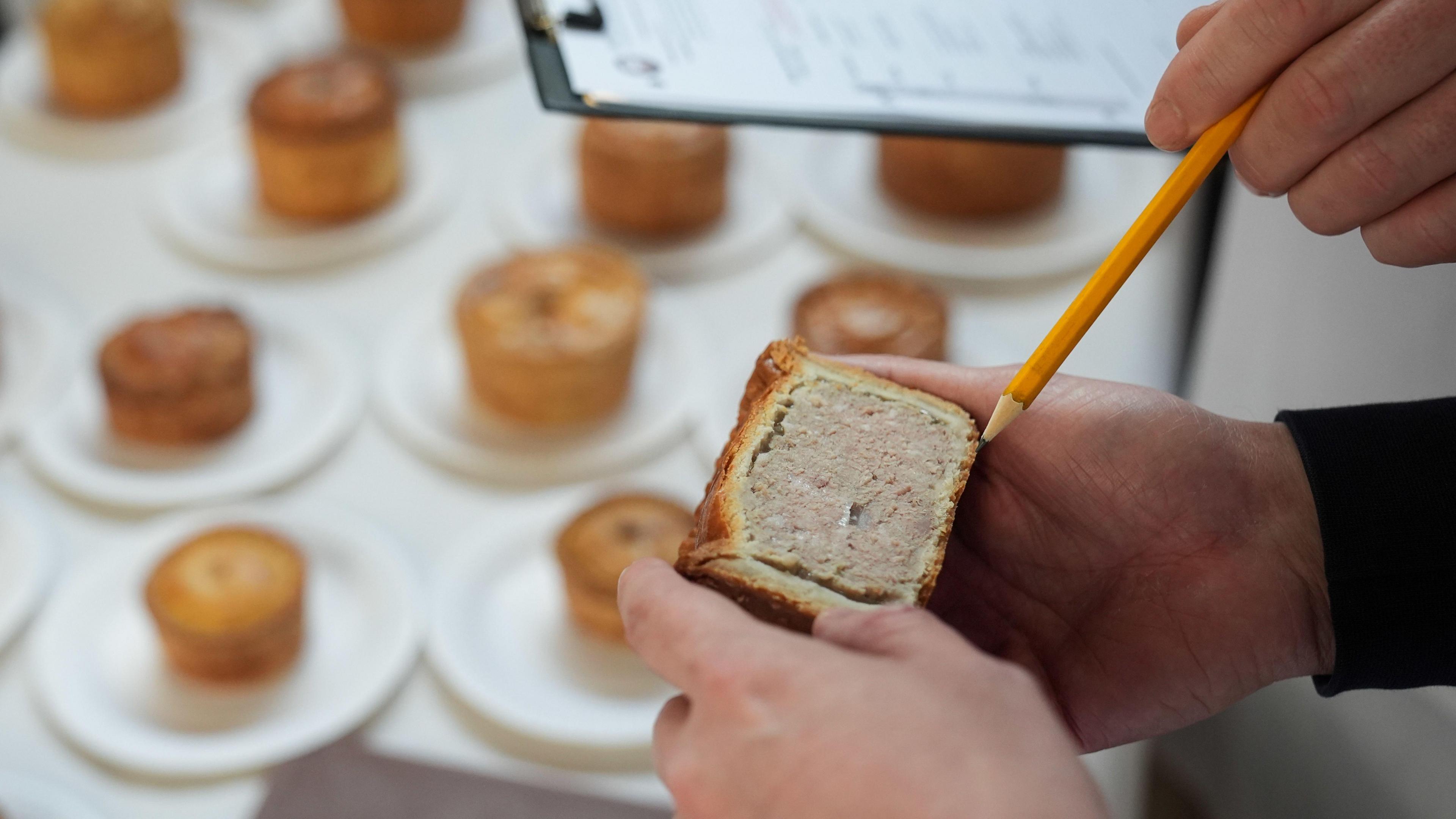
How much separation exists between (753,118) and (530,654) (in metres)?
0.90

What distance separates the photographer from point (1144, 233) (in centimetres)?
104

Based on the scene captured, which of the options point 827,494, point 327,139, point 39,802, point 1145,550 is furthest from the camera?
point 327,139

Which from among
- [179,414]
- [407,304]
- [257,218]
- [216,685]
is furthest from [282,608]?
[257,218]

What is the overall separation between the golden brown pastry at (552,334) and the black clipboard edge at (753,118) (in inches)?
29.6

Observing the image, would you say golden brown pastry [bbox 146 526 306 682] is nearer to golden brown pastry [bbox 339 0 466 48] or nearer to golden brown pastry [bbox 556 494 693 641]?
golden brown pastry [bbox 556 494 693 641]

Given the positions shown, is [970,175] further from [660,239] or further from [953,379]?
[953,379]

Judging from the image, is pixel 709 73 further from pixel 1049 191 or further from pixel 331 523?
pixel 1049 191

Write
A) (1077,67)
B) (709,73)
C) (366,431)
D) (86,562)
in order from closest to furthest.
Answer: (709,73)
(1077,67)
(86,562)
(366,431)

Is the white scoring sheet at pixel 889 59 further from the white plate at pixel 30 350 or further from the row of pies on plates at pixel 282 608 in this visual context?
the white plate at pixel 30 350

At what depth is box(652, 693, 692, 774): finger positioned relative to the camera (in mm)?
905

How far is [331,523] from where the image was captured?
6.46ft

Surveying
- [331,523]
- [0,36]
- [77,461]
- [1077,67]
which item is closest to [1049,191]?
[1077,67]

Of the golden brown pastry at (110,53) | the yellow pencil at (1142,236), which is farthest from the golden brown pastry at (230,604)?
the golden brown pastry at (110,53)

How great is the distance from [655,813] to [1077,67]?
1.02 m
